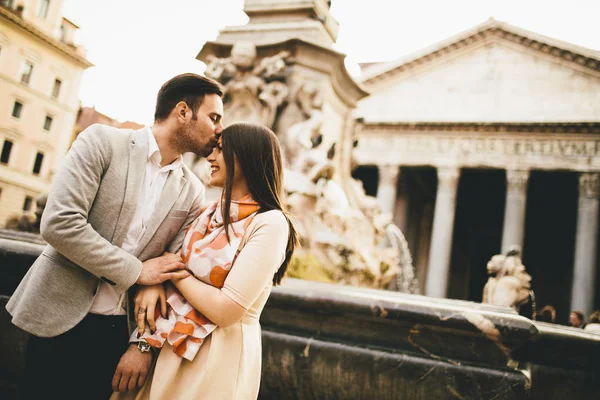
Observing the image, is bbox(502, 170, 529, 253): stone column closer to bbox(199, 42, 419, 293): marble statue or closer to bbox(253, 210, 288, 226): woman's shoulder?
bbox(199, 42, 419, 293): marble statue

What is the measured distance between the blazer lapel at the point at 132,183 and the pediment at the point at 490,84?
82.8 feet

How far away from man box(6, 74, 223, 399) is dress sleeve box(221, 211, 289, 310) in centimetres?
20

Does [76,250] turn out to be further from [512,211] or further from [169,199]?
[512,211]

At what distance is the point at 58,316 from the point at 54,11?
28.8 feet

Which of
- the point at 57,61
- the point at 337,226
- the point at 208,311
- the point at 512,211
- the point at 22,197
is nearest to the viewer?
the point at 208,311

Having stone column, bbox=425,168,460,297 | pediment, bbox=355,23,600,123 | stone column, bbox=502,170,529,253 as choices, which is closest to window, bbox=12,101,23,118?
pediment, bbox=355,23,600,123

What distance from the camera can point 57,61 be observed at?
10203 mm

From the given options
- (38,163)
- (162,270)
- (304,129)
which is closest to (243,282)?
(162,270)

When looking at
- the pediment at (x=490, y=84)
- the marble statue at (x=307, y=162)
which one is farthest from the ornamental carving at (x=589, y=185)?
the marble statue at (x=307, y=162)

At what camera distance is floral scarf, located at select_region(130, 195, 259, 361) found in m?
1.56

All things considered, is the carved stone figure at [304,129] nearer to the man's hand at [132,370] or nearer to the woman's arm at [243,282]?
the woman's arm at [243,282]

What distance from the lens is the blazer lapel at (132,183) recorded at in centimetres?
171

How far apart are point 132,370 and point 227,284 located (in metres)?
0.40

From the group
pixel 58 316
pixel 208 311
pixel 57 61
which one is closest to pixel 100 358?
pixel 58 316
